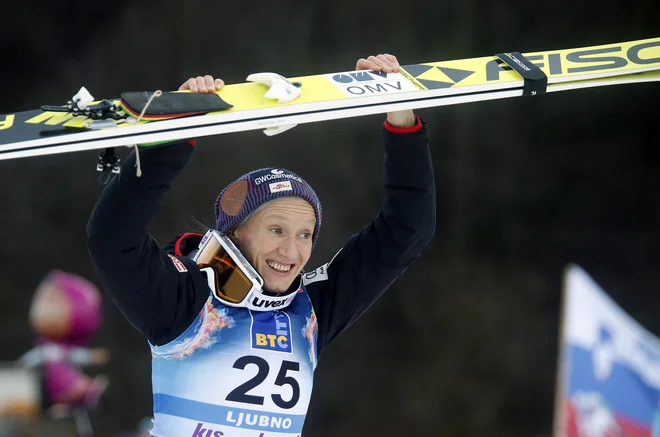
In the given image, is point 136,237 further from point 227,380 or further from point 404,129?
point 404,129

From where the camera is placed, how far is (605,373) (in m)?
4.03

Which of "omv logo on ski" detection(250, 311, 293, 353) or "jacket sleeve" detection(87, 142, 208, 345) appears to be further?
"omv logo on ski" detection(250, 311, 293, 353)

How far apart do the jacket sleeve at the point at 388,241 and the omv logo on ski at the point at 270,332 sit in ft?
0.56

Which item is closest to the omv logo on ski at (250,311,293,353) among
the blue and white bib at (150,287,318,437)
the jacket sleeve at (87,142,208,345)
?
the blue and white bib at (150,287,318,437)

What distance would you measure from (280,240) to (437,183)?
114 inches

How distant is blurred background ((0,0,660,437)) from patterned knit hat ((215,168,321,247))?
236 cm

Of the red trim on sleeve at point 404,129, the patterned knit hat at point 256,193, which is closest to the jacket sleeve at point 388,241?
the red trim on sleeve at point 404,129

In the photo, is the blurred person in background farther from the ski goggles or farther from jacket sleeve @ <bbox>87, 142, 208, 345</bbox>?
jacket sleeve @ <bbox>87, 142, 208, 345</bbox>

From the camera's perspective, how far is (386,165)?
2.95 m

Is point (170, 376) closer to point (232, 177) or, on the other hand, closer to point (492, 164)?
point (232, 177)

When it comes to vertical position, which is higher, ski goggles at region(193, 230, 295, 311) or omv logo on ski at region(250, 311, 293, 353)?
ski goggles at region(193, 230, 295, 311)

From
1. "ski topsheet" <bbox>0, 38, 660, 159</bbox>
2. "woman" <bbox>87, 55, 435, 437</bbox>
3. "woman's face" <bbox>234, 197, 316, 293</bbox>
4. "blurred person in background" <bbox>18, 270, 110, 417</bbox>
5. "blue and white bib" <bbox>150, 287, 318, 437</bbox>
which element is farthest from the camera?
"blurred person in background" <bbox>18, 270, 110, 417</bbox>

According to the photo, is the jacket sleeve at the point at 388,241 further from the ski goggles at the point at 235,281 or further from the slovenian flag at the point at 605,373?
the slovenian flag at the point at 605,373

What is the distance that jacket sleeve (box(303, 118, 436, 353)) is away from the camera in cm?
289
